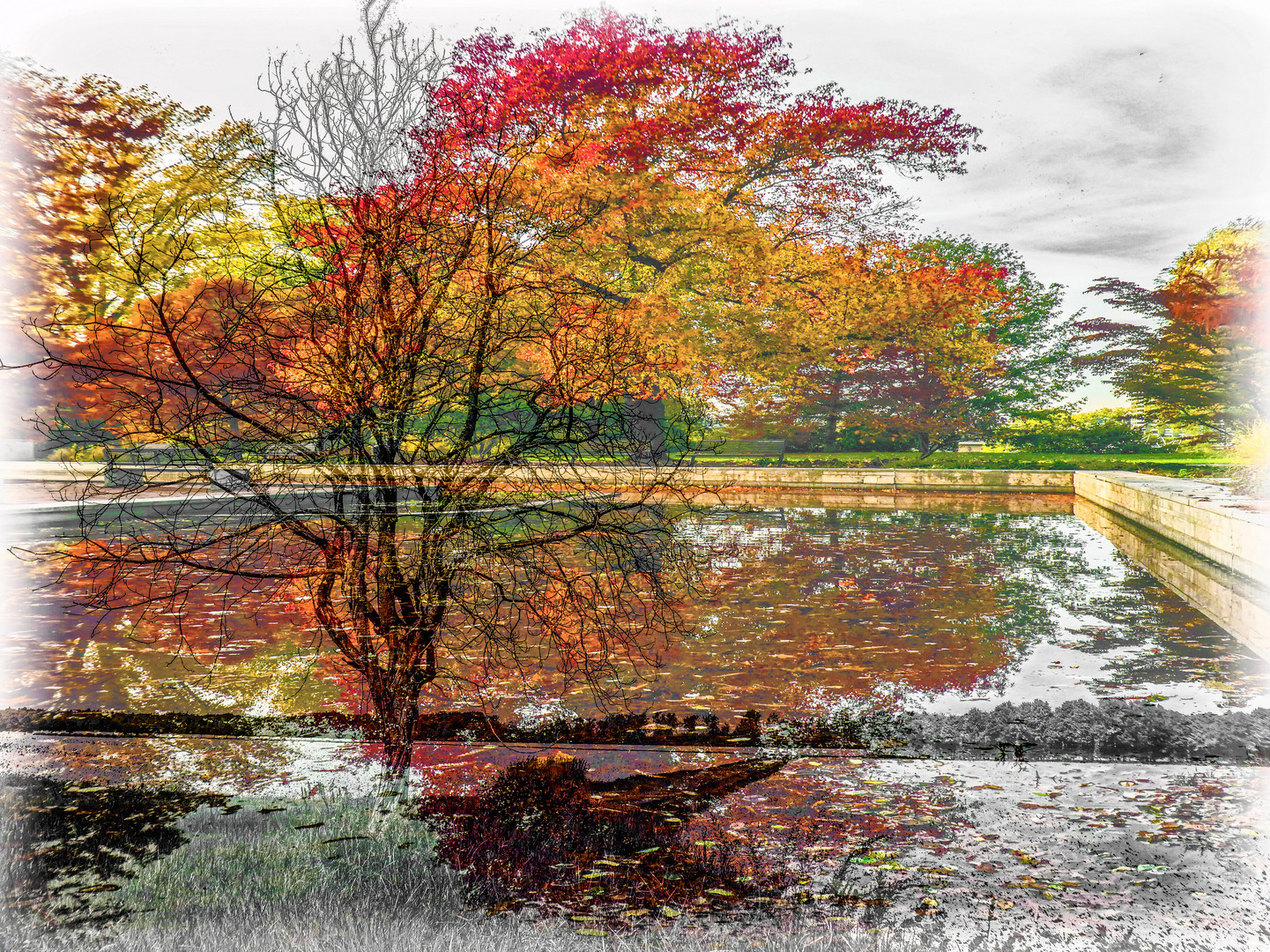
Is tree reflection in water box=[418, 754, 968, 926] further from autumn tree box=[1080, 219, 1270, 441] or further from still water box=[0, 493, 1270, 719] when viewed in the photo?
autumn tree box=[1080, 219, 1270, 441]

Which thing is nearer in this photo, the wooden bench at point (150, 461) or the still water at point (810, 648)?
the wooden bench at point (150, 461)

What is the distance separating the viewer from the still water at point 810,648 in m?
5.70

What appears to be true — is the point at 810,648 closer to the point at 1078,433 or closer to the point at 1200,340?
the point at 1200,340

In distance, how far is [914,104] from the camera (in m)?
18.3

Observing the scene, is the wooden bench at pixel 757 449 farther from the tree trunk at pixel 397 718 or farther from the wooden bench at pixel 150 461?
the wooden bench at pixel 150 461

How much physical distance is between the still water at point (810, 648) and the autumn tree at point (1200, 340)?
406 inches

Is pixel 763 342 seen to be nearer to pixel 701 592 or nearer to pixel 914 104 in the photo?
pixel 914 104

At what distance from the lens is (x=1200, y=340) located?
72.2 ft

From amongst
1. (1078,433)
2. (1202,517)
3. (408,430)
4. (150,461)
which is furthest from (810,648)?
(1078,433)

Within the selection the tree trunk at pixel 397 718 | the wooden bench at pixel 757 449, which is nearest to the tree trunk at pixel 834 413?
the wooden bench at pixel 757 449

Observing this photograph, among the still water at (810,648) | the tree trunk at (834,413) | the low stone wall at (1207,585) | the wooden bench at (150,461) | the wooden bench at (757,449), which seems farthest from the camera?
the tree trunk at (834,413)

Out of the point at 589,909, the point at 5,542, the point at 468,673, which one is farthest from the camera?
the point at 5,542

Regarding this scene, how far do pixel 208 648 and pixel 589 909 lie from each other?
4580 millimetres

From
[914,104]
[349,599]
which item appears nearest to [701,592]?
[349,599]
